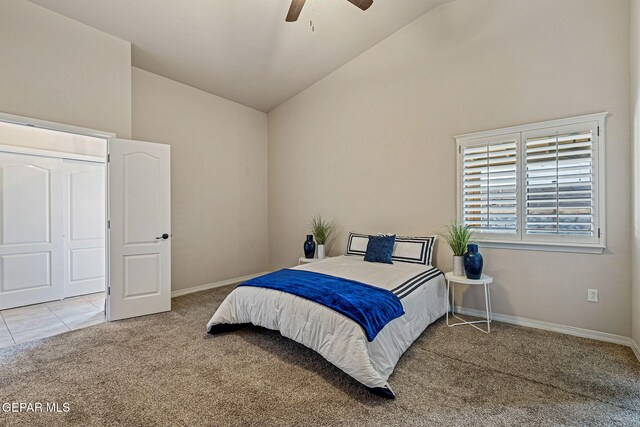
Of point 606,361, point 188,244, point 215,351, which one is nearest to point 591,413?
point 606,361

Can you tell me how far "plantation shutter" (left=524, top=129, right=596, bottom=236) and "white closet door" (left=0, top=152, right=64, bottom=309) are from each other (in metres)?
6.21

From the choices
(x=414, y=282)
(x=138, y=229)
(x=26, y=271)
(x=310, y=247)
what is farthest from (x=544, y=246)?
(x=26, y=271)

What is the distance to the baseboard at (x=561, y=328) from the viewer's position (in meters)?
2.83

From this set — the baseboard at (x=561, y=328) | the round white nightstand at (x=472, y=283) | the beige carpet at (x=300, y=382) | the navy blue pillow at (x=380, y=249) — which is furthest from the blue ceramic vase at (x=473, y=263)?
the navy blue pillow at (x=380, y=249)

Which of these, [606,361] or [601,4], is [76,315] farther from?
[601,4]

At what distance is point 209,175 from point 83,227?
6.78 ft

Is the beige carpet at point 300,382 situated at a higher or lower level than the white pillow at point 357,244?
lower

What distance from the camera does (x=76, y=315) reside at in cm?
374

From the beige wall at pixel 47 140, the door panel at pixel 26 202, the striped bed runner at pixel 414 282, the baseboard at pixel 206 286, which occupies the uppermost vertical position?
the beige wall at pixel 47 140

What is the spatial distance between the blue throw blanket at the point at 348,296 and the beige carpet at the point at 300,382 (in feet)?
1.51

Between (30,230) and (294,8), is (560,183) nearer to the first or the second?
(294,8)

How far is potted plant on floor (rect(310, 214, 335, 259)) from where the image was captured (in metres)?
4.87

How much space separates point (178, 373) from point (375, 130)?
12.5 feet

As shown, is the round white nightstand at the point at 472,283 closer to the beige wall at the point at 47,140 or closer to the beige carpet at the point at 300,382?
the beige carpet at the point at 300,382
